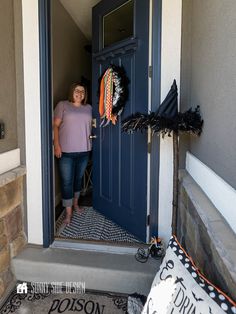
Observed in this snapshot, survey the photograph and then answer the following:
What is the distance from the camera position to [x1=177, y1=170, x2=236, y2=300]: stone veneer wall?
1018 millimetres

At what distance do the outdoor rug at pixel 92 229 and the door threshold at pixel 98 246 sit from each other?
0.38 ft

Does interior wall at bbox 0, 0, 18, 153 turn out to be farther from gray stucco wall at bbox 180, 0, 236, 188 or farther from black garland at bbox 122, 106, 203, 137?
gray stucco wall at bbox 180, 0, 236, 188

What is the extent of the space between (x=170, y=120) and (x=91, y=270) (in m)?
1.21

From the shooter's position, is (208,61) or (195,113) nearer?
(208,61)

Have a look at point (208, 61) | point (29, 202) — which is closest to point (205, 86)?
point (208, 61)

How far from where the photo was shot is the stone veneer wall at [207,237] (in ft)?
3.34

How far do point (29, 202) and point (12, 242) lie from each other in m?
0.34

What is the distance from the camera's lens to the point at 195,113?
1.78 metres

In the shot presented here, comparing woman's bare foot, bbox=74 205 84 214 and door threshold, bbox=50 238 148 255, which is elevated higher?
woman's bare foot, bbox=74 205 84 214

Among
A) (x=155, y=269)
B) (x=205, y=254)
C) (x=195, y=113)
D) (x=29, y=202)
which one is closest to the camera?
(x=205, y=254)

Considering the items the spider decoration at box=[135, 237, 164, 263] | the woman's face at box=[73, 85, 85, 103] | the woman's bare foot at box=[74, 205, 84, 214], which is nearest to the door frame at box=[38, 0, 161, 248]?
the spider decoration at box=[135, 237, 164, 263]

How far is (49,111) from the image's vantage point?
2.32 metres

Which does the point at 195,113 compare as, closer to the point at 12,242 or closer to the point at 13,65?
the point at 13,65

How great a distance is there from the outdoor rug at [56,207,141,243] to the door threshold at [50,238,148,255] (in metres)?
0.11
